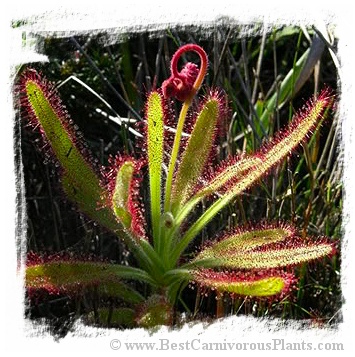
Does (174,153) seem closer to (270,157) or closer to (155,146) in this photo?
(155,146)

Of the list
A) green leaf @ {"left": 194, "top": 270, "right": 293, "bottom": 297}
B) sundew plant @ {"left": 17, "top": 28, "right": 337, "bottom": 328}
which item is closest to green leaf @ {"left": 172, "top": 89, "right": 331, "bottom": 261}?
sundew plant @ {"left": 17, "top": 28, "right": 337, "bottom": 328}

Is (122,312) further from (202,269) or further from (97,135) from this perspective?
(97,135)

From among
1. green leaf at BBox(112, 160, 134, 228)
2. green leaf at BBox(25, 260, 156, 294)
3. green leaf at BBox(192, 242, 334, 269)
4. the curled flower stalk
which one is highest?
the curled flower stalk

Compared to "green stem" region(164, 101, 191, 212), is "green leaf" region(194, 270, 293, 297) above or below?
below

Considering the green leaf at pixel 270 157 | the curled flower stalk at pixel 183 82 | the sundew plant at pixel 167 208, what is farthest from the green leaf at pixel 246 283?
the curled flower stalk at pixel 183 82

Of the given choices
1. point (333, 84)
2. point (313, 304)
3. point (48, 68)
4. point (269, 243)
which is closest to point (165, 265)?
point (269, 243)

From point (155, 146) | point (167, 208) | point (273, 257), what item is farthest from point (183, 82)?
point (273, 257)

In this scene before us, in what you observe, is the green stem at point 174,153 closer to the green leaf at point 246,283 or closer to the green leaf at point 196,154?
the green leaf at point 196,154

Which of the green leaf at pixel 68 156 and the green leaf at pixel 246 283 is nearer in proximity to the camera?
the green leaf at pixel 246 283

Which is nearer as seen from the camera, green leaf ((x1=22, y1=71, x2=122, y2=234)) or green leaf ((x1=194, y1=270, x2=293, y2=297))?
green leaf ((x1=194, y1=270, x2=293, y2=297))

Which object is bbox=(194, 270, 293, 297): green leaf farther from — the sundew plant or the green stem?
the green stem
